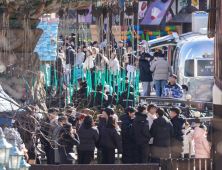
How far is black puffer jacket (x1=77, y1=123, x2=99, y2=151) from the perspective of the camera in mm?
9992

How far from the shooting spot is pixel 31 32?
14531 mm

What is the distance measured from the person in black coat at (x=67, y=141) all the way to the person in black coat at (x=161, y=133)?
Result: 1.54 metres

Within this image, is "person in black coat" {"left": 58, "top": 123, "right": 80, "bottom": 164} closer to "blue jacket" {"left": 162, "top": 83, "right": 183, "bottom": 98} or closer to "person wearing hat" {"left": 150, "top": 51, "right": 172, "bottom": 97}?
"blue jacket" {"left": 162, "top": 83, "right": 183, "bottom": 98}

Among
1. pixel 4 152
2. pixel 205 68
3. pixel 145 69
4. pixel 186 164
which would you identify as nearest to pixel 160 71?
pixel 145 69

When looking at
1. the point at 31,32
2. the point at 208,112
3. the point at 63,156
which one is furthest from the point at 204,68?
the point at 63,156

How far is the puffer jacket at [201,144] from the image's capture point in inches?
396

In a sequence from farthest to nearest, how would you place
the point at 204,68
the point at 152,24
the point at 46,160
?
the point at 152,24 → the point at 204,68 → the point at 46,160

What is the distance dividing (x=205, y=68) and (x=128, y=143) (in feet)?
23.1

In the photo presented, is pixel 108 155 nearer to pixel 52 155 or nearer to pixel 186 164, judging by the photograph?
pixel 52 155

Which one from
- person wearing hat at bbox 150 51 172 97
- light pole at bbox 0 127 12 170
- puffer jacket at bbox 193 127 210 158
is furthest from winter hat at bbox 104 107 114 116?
person wearing hat at bbox 150 51 172 97

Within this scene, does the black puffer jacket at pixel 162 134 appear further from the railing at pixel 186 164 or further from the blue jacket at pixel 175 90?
the blue jacket at pixel 175 90

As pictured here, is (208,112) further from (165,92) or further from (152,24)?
(152,24)

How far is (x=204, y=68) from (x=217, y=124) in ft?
28.2

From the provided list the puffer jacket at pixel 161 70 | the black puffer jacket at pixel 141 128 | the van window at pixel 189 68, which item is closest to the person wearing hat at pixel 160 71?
the puffer jacket at pixel 161 70
